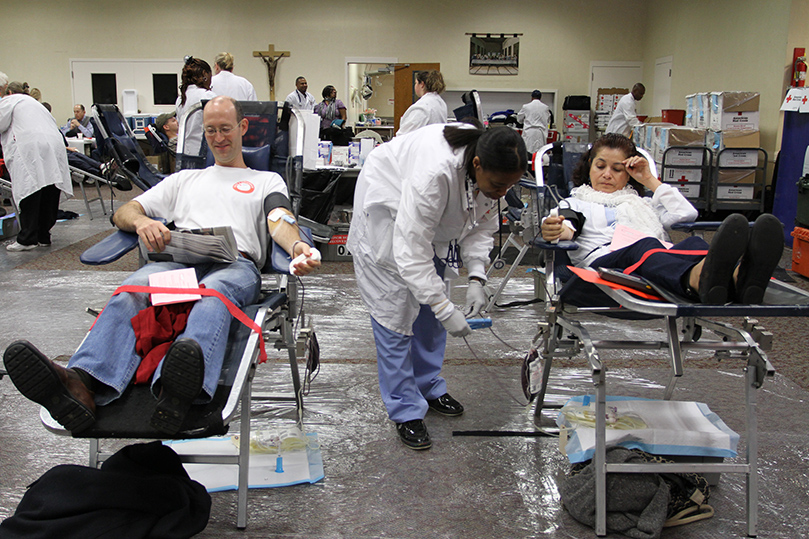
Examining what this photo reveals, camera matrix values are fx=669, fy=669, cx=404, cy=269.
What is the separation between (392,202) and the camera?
2086 millimetres

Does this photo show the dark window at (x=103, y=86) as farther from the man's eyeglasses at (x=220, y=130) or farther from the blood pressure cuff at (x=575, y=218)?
the blood pressure cuff at (x=575, y=218)

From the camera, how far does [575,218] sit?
2.45 meters

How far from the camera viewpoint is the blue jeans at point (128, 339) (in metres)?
1.59

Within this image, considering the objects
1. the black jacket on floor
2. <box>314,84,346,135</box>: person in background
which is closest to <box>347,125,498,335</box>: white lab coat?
the black jacket on floor

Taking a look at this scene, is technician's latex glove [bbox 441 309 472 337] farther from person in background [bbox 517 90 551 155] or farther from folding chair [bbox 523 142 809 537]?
person in background [bbox 517 90 551 155]

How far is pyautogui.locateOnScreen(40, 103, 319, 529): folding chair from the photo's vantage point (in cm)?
152

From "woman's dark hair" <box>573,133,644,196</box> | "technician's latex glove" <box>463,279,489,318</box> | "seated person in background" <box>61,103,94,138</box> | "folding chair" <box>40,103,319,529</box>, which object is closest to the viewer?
"folding chair" <box>40,103,319,529</box>

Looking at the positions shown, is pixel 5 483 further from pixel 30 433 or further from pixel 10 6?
pixel 10 6

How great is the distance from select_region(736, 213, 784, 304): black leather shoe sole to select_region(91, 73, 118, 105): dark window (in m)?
12.8

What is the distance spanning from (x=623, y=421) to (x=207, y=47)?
39.8 ft

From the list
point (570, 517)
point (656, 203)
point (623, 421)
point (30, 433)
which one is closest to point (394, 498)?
point (570, 517)

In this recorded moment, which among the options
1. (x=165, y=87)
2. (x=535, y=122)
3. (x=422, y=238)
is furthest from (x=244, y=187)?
(x=165, y=87)

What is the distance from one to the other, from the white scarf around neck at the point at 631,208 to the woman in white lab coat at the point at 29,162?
4.59 meters

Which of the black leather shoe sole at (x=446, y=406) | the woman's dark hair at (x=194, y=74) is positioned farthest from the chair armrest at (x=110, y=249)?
the woman's dark hair at (x=194, y=74)
